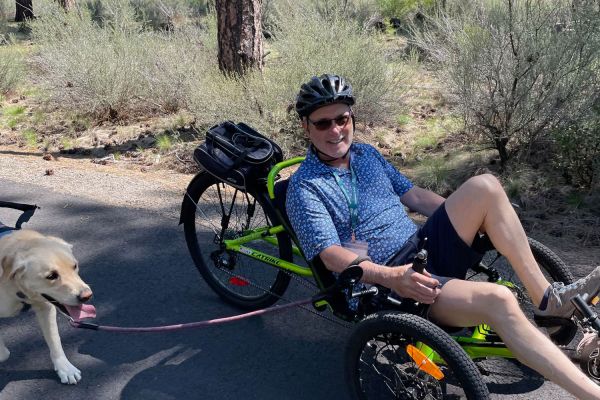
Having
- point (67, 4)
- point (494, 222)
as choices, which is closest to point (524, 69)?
point (494, 222)

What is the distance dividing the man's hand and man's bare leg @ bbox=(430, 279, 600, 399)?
0.10 metres

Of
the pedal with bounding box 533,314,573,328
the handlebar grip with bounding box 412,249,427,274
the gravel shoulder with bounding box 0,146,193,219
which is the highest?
the handlebar grip with bounding box 412,249,427,274

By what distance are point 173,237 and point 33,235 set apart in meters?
1.80

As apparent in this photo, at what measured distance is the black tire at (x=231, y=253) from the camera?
13.3ft

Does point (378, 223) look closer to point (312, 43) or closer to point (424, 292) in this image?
point (424, 292)

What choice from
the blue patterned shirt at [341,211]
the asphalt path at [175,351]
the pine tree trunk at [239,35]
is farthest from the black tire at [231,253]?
the pine tree trunk at [239,35]

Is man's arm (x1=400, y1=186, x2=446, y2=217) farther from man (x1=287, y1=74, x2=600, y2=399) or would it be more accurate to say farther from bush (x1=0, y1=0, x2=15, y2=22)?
Answer: bush (x1=0, y1=0, x2=15, y2=22)

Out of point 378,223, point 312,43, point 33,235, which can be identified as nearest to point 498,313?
point 378,223

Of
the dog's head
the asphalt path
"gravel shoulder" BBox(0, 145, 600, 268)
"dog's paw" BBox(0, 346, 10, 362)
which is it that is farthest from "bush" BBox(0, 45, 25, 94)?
the dog's head

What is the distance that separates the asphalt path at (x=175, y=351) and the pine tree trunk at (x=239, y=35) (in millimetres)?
3993

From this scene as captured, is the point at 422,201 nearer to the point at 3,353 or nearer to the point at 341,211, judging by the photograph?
the point at 341,211

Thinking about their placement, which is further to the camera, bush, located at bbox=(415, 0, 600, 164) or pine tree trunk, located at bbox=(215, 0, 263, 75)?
pine tree trunk, located at bbox=(215, 0, 263, 75)

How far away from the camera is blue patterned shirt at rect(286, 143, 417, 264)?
3.23 meters

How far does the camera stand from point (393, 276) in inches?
113
